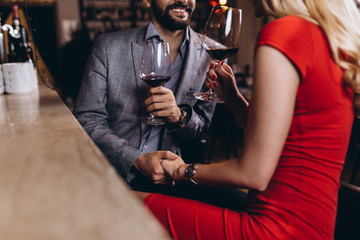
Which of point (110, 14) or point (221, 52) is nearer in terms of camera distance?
point (221, 52)

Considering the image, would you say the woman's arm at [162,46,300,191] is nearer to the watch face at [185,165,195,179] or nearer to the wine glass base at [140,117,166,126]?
the watch face at [185,165,195,179]

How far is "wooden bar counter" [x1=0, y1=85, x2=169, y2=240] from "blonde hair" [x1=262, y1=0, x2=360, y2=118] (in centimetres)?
63

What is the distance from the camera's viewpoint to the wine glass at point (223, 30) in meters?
1.17

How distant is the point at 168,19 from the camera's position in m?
1.62

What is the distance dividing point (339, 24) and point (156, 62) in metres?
0.66

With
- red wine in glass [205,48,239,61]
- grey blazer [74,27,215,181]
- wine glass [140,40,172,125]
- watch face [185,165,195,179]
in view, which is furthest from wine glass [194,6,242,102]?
watch face [185,165,195,179]

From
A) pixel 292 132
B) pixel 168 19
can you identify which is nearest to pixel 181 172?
pixel 292 132

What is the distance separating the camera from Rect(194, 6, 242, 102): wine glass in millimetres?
1170

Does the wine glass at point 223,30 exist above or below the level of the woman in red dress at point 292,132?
above

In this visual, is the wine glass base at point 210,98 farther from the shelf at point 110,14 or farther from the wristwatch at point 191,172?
the shelf at point 110,14

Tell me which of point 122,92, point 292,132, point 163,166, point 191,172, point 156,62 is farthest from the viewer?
point 122,92

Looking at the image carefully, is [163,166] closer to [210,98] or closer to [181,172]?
[181,172]

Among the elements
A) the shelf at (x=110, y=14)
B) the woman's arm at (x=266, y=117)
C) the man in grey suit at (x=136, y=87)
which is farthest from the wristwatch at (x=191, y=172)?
the shelf at (x=110, y=14)

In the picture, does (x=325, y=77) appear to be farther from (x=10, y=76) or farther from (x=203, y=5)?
(x=203, y=5)
